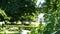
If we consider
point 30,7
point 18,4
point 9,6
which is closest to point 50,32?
point 9,6

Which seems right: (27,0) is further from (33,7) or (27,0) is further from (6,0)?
(6,0)

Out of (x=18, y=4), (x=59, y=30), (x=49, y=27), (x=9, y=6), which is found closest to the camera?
(x=59, y=30)

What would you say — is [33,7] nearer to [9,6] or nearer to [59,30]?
[9,6]

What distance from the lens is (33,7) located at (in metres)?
23.3

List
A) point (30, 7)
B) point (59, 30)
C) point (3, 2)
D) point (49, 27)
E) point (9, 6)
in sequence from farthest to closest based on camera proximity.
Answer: point (30, 7) → point (9, 6) → point (3, 2) → point (49, 27) → point (59, 30)

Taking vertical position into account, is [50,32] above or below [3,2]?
below

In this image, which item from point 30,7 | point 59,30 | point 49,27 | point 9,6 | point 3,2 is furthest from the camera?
point 30,7

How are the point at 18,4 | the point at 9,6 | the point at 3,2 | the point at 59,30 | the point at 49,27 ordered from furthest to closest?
the point at 18,4 < the point at 9,6 < the point at 3,2 < the point at 49,27 < the point at 59,30

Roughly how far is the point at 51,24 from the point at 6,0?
1708 centimetres

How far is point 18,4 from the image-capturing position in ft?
69.9

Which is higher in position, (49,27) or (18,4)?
(18,4)

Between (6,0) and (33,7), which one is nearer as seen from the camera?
(6,0)

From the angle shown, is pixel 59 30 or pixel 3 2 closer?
pixel 59 30

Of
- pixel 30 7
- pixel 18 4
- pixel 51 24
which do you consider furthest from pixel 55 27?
pixel 30 7
